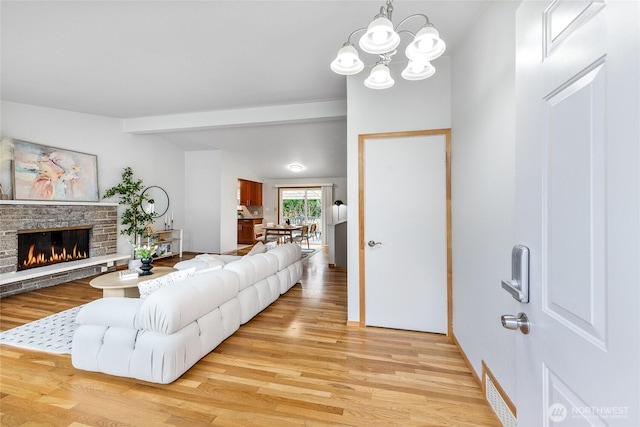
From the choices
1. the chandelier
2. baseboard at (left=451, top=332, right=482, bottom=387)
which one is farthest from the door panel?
baseboard at (left=451, top=332, right=482, bottom=387)

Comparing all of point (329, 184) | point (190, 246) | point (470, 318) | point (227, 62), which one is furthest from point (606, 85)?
point (329, 184)

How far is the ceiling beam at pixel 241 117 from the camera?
4.35m

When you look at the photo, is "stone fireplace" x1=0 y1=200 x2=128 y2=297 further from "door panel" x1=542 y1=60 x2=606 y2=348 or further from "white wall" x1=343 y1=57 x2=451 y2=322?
"door panel" x1=542 y1=60 x2=606 y2=348

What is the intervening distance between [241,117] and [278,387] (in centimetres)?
408

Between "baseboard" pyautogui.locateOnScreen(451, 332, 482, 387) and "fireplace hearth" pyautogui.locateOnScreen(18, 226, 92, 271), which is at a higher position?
"fireplace hearth" pyautogui.locateOnScreen(18, 226, 92, 271)

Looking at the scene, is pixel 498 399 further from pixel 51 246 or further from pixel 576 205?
pixel 51 246

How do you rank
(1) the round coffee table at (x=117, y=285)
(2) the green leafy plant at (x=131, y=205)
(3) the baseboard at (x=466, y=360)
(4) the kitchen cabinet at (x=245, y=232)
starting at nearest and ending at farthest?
(3) the baseboard at (x=466, y=360)
(1) the round coffee table at (x=117, y=285)
(2) the green leafy plant at (x=131, y=205)
(4) the kitchen cabinet at (x=245, y=232)

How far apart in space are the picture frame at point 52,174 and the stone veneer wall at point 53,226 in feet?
0.54

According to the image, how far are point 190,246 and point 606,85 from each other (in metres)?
7.98

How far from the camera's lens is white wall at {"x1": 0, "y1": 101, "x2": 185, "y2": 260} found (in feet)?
13.5

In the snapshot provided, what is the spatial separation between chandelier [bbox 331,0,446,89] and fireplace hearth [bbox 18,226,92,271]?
5102 mm

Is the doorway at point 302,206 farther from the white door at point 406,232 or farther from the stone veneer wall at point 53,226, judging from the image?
the white door at point 406,232

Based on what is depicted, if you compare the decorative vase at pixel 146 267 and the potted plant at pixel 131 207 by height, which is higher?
the potted plant at pixel 131 207

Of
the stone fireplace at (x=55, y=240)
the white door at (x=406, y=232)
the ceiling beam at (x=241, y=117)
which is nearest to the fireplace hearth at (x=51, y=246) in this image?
the stone fireplace at (x=55, y=240)
